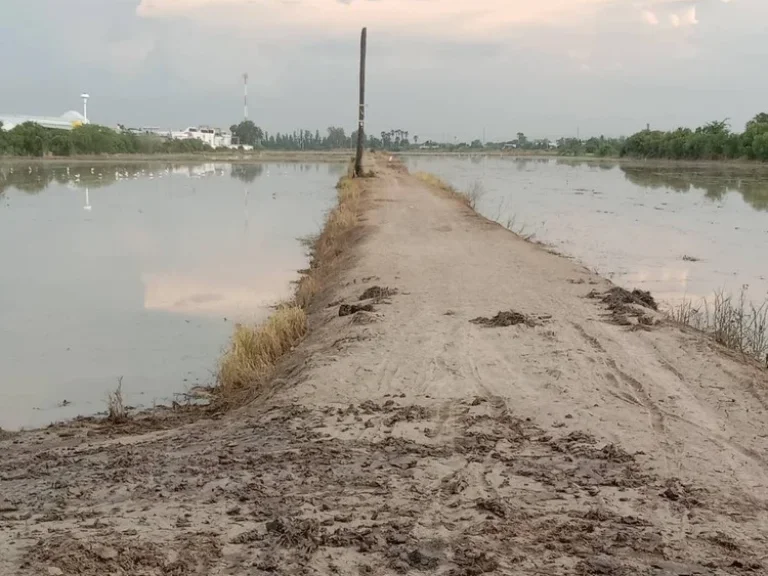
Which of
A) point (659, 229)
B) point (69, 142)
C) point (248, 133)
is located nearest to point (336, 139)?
point (248, 133)

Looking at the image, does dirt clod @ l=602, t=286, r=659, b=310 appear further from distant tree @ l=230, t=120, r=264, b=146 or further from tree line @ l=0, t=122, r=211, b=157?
distant tree @ l=230, t=120, r=264, b=146

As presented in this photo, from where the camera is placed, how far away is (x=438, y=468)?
5477mm

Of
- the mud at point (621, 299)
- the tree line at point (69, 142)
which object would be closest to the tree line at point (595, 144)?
the tree line at point (69, 142)

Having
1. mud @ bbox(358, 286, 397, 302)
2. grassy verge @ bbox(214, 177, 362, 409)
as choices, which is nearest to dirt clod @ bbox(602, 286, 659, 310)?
mud @ bbox(358, 286, 397, 302)

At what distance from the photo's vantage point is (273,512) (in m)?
4.78

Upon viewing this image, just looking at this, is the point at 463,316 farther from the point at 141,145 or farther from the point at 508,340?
the point at 141,145

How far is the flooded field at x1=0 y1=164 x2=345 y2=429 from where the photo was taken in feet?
31.0

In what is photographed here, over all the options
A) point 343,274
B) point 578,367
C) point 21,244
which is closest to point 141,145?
point 21,244

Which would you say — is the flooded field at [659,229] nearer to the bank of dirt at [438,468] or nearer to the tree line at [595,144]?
the bank of dirt at [438,468]

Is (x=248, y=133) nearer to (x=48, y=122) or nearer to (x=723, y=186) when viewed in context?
(x=48, y=122)

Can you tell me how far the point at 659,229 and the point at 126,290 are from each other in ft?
53.8

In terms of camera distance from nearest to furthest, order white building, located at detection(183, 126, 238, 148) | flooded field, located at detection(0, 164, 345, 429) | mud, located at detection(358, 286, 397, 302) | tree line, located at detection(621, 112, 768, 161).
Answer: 1. flooded field, located at detection(0, 164, 345, 429)
2. mud, located at detection(358, 286, 397, 302)
3. tree line, located at detection(621, 112, 768, 161)
4. white building, located at detection(183, 126, 238, 148)

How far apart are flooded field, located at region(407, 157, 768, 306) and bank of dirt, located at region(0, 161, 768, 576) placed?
20.5ft

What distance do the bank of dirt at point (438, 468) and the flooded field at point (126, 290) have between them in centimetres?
193
